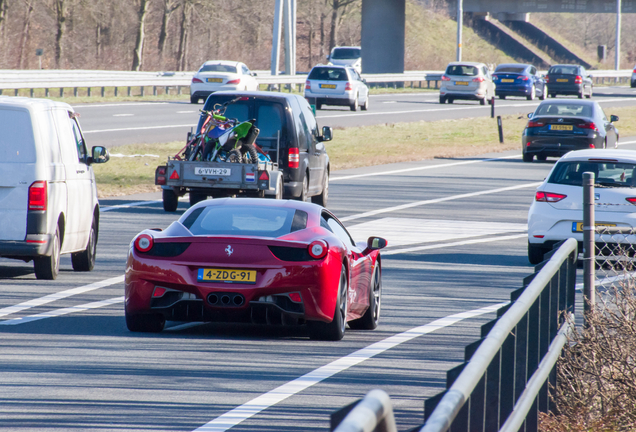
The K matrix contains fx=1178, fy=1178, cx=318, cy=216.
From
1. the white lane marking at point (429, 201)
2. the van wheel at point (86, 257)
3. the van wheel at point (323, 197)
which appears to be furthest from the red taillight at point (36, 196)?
the van wheel at point (323, 197)

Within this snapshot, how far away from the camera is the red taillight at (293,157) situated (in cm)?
1892

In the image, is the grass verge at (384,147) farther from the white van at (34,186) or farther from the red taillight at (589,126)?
the white van at (34,186)

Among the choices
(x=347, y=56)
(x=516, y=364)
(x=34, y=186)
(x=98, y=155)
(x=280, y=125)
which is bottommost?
(x=516, y=364)

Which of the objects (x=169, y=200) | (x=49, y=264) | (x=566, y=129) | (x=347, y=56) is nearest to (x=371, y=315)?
(x=49, y=264)

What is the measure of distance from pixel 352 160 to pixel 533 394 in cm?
2546

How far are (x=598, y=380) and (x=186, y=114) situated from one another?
3471 centimetres

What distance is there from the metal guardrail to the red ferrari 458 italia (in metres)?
2.26

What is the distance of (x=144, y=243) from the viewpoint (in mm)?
9203

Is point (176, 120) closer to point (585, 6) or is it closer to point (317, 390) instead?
point (317, 390)

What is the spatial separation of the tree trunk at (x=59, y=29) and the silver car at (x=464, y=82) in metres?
25.2

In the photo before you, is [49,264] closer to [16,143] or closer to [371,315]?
[16,143]

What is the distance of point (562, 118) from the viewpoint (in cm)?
2919

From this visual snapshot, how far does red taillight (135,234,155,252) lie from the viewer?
9.20m

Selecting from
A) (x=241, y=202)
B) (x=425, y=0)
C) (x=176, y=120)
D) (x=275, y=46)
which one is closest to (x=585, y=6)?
(x=425, y=0)
